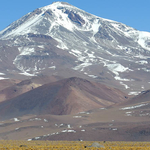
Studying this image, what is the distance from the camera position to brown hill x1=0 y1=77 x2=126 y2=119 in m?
123

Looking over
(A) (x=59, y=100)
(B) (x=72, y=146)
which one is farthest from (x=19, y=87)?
(B) (x=72, y=146)

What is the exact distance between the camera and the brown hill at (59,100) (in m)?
123

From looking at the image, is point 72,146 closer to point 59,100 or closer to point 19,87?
point 59,100

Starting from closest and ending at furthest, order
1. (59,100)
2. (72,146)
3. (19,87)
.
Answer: (72,146)
(59,100)
(19,87)

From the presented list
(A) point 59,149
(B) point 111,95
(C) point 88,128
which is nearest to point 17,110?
(B) point 111,95

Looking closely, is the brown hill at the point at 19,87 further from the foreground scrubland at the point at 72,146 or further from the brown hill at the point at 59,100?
the foreground scrubland at the point at 72,146

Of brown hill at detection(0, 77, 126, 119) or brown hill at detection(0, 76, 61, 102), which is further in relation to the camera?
brown hill at detection(0, 76, 61, 102)

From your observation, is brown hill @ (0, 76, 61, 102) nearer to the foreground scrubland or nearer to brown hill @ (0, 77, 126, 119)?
brown hill @ (0, 77, 126, 119)

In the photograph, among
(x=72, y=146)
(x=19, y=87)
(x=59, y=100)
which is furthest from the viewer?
(x=19, y=87)

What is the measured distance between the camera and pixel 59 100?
128m

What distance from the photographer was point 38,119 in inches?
3748

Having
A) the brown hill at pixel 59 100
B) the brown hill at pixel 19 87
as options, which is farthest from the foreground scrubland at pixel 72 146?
the brown hill at pixel 19 87

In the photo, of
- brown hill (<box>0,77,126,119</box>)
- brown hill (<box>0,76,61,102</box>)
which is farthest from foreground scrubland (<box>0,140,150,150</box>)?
brown hill (<box>0,76,61,102</box>)

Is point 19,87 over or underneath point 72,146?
over
